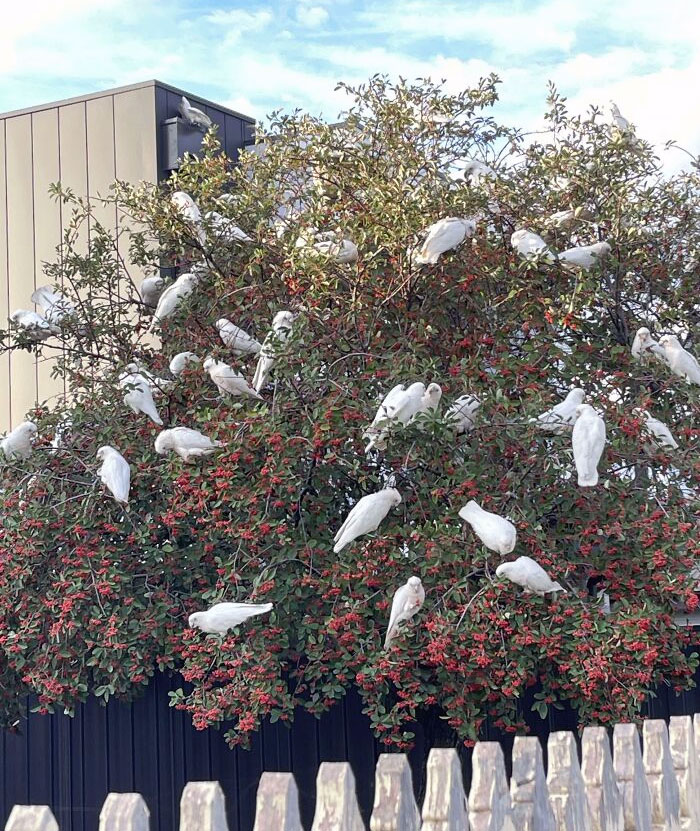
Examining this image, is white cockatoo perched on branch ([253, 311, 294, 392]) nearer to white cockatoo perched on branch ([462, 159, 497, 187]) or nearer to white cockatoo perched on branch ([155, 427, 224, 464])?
white cockatoo perched on branch ([155, 427, 224, 464])

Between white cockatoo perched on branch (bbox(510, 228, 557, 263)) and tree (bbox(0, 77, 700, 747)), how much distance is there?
0.24 feet

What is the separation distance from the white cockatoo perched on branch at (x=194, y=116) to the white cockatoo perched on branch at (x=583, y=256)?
3.44m

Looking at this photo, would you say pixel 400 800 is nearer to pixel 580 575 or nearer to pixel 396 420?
pixel 396 420

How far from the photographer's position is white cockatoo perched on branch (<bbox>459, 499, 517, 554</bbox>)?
16.7 ft

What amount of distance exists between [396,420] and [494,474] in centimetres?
68

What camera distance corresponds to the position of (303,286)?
629 cm

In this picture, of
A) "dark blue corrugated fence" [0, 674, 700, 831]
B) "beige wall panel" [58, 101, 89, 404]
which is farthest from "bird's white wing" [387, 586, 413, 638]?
"beige wall panel" [58, 101, 89, 404]

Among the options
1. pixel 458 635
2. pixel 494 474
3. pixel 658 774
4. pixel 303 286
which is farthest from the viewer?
pixel 303 286

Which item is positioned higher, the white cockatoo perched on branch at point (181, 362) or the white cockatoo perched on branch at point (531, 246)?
the white cockatoo perched on branch at point (531, 246)

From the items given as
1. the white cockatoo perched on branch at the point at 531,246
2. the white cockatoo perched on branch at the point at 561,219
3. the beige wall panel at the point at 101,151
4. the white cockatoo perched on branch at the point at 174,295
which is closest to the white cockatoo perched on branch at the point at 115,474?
the white cockatoo perched on branch at the point at 174,295

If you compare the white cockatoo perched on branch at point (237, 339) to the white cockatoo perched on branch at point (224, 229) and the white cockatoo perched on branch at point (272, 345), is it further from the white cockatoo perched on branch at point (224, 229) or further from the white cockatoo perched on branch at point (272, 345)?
the white cockatoo perched on branch at point (224, 229)

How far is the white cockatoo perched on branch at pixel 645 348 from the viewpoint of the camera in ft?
19.9

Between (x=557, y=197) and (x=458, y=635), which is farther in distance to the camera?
(x=557, y=197)

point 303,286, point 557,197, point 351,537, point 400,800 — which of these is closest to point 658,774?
point 400,800
